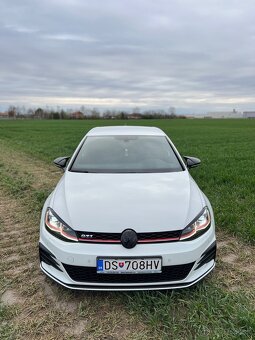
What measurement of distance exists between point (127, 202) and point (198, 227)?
0.66 meters

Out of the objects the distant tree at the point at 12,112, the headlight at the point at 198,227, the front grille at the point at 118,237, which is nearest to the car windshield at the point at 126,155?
the headlight at the point at 198,227

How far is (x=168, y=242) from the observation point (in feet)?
9.14

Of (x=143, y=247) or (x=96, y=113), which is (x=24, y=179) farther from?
(x=96, y=113)

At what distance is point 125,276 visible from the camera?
272 cm

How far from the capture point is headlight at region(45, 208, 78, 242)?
2.84 metres

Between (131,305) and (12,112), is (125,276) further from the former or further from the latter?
(12,112)

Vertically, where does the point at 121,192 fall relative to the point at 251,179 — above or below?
above

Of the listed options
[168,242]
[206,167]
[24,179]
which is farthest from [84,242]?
[206,167]

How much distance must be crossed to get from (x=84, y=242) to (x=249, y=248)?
218 centimetres

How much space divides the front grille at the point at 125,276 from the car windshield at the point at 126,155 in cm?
145

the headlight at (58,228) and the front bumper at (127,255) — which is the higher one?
the headlight at (58,228)

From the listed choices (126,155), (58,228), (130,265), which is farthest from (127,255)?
(126,155)

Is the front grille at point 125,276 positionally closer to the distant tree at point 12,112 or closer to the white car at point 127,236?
the white car at point 127,236

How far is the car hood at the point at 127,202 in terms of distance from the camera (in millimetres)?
2838
